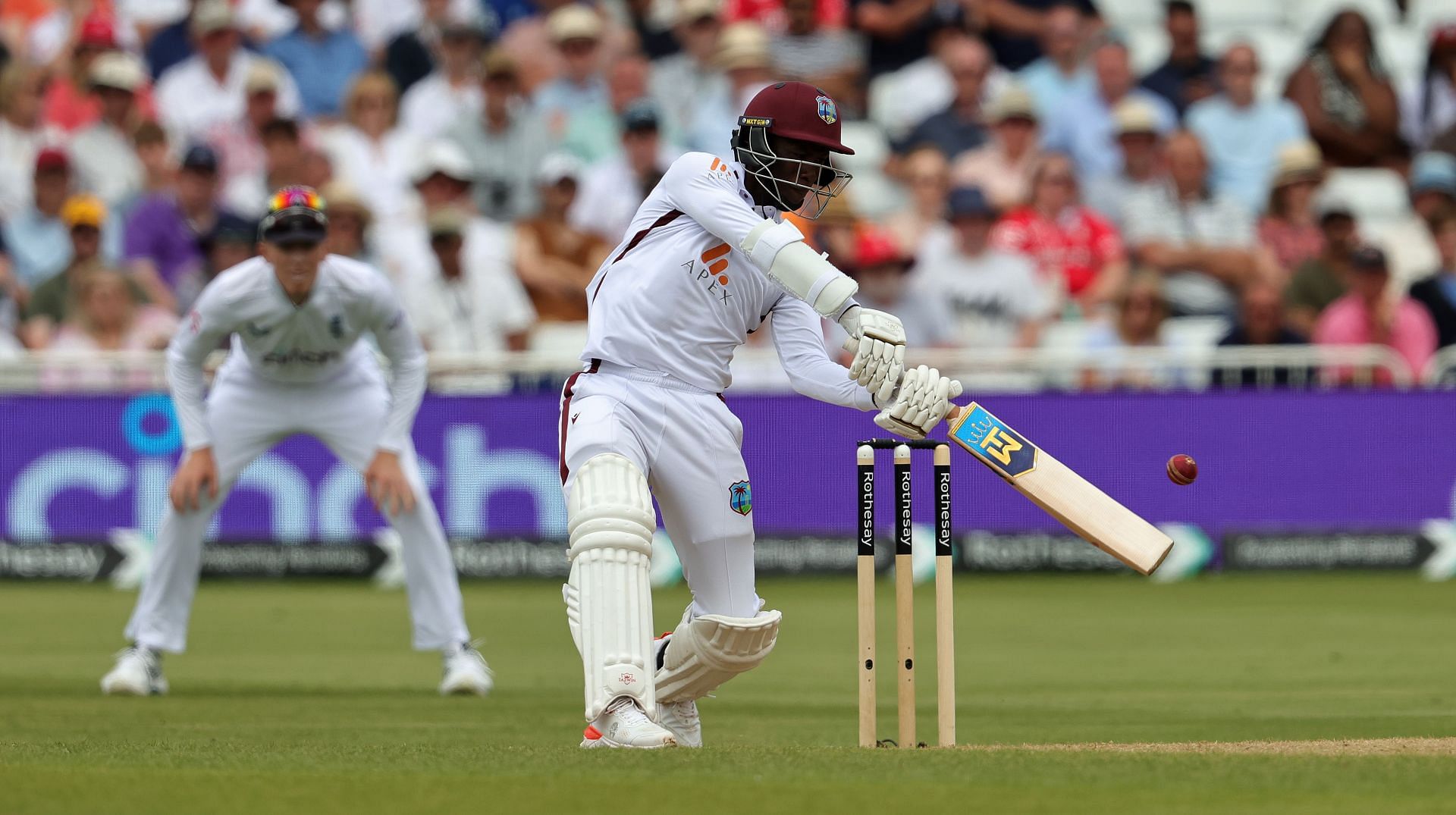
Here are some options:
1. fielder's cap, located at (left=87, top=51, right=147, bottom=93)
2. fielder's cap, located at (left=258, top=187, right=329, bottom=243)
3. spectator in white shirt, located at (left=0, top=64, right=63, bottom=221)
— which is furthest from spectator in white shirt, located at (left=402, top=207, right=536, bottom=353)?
fielder's cap, located at (left=258, top=187, right=329, bottom=243)

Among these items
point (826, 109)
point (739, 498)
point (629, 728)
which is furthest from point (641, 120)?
point (629, 728)

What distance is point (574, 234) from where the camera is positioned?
14.1 m

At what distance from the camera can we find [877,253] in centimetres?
1329

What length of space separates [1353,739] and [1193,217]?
29.5 ft

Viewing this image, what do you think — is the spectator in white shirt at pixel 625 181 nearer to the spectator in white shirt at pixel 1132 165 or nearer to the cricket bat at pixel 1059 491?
the spectator in white shirt at pixel 1132 165

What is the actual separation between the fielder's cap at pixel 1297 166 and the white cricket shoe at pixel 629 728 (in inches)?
405

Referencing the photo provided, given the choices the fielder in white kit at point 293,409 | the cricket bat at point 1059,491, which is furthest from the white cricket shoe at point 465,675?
the cricket bat at point 1059,491

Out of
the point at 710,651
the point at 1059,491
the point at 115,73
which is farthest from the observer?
the point at 115,73

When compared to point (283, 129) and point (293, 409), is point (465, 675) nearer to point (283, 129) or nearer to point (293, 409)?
point (293, 409)

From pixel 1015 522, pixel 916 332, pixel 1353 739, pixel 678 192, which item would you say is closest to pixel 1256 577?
pixel 1015 522

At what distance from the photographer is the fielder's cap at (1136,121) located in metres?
15.0

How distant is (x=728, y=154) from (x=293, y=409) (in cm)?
597

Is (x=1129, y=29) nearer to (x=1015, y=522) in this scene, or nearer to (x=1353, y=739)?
(x=1015, y=522)

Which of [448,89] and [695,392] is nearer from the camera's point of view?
[695,392]
